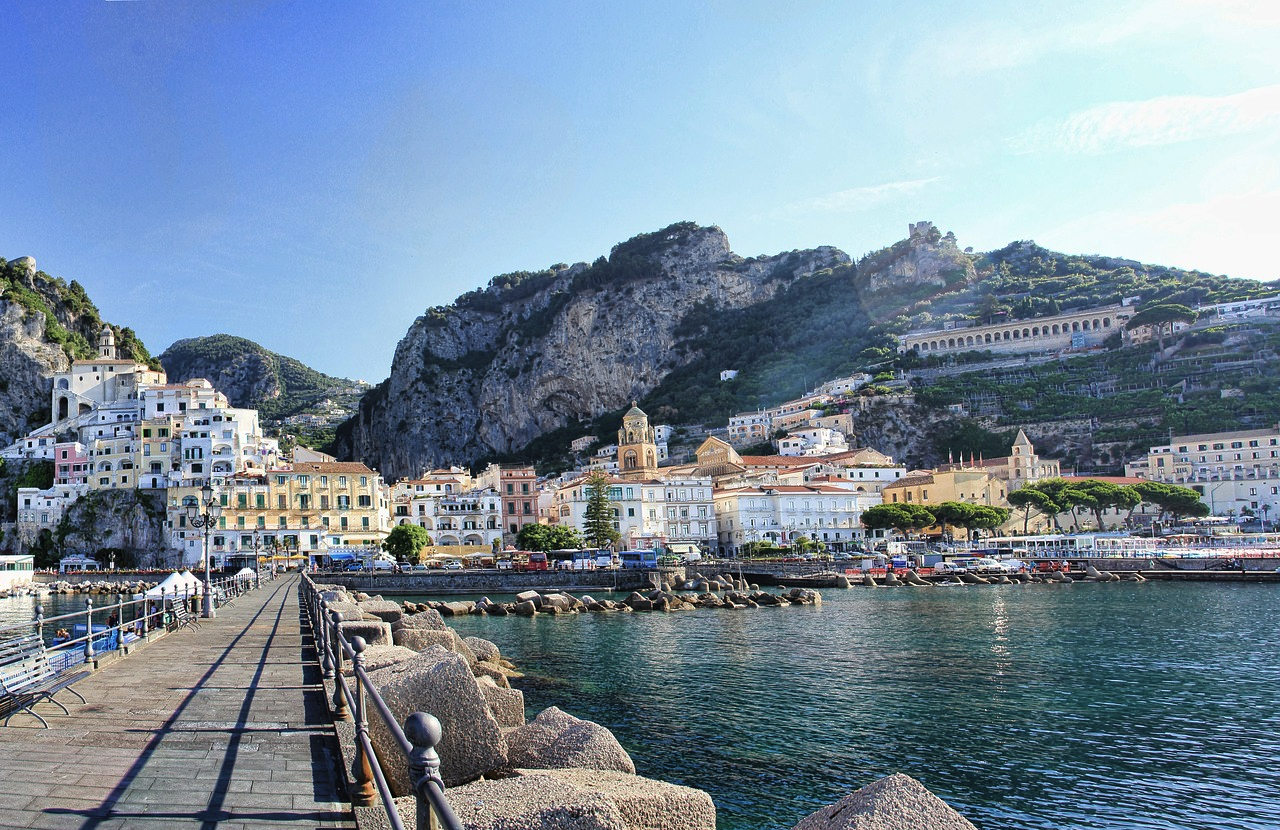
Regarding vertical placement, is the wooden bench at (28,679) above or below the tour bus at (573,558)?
above

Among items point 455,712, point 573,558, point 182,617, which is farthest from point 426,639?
point 573,558

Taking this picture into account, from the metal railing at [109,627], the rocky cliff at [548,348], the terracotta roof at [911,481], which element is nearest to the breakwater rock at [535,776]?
the metal railing at [109,627]

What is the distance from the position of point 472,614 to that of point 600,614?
5.99m

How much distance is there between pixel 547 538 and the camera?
7462cm

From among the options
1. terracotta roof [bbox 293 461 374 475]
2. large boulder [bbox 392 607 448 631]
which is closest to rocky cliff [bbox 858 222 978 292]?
terracotta roof [bbox 293 461 374 475]

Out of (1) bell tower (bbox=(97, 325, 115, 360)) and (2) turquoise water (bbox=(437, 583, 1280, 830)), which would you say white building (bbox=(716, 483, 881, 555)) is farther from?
(1) bell tower (bbox=(97, 325, 115, 360))

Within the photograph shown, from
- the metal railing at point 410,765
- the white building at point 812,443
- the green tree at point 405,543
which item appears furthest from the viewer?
the white building at point 812,443

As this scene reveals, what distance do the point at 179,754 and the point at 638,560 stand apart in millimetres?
60341

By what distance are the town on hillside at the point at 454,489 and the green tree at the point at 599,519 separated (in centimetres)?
81

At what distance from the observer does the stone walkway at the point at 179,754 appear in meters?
6.06

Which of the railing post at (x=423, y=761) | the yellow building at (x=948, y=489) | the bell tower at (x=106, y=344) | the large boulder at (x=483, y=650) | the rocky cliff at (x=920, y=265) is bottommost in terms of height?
the large boulder at (x=483, y=650)

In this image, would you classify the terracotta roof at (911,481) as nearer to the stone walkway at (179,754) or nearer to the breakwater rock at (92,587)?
the breakwater rock at (92,587)

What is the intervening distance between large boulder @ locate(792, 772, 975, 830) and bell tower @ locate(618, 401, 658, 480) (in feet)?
271

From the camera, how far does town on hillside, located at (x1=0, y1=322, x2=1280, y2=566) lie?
259 feet
